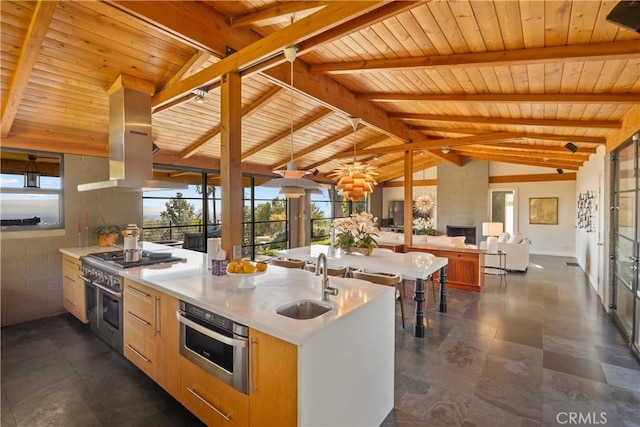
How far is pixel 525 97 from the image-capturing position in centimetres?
356

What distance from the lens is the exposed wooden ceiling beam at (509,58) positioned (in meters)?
2.31

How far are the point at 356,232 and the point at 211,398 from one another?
8.93ft

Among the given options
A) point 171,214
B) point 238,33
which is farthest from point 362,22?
point 171,214

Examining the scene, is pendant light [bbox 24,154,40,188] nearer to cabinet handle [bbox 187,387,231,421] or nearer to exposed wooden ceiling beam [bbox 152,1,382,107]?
exposed wooden ceiling beam [bbox 152,1,382,107]

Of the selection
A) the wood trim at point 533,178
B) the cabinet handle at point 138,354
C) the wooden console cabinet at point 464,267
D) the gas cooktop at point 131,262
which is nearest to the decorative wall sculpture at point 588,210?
the wood trim at point 533,178

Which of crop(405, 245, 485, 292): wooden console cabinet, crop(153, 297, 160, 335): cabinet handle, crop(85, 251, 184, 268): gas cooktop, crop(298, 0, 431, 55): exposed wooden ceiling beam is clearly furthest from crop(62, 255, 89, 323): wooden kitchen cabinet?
crop(405, 245, 485, 292): wooden console cabinet

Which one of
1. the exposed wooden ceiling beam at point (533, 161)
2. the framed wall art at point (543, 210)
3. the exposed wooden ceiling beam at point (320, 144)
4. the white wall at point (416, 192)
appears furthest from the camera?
the white wall at point (416, 192)

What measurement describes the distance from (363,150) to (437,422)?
20.5 ft

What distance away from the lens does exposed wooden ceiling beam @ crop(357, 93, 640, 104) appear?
3.10m

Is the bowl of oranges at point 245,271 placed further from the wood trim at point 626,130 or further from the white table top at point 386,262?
the wood trim at point 626,130

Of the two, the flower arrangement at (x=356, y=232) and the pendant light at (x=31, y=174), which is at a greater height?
the pendant light at (x=31, y=174)

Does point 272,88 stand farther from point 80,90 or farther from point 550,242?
point 550,242

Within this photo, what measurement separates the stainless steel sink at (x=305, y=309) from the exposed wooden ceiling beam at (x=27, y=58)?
2.92 metres

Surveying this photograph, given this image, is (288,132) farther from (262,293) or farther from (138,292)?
(262,293)
